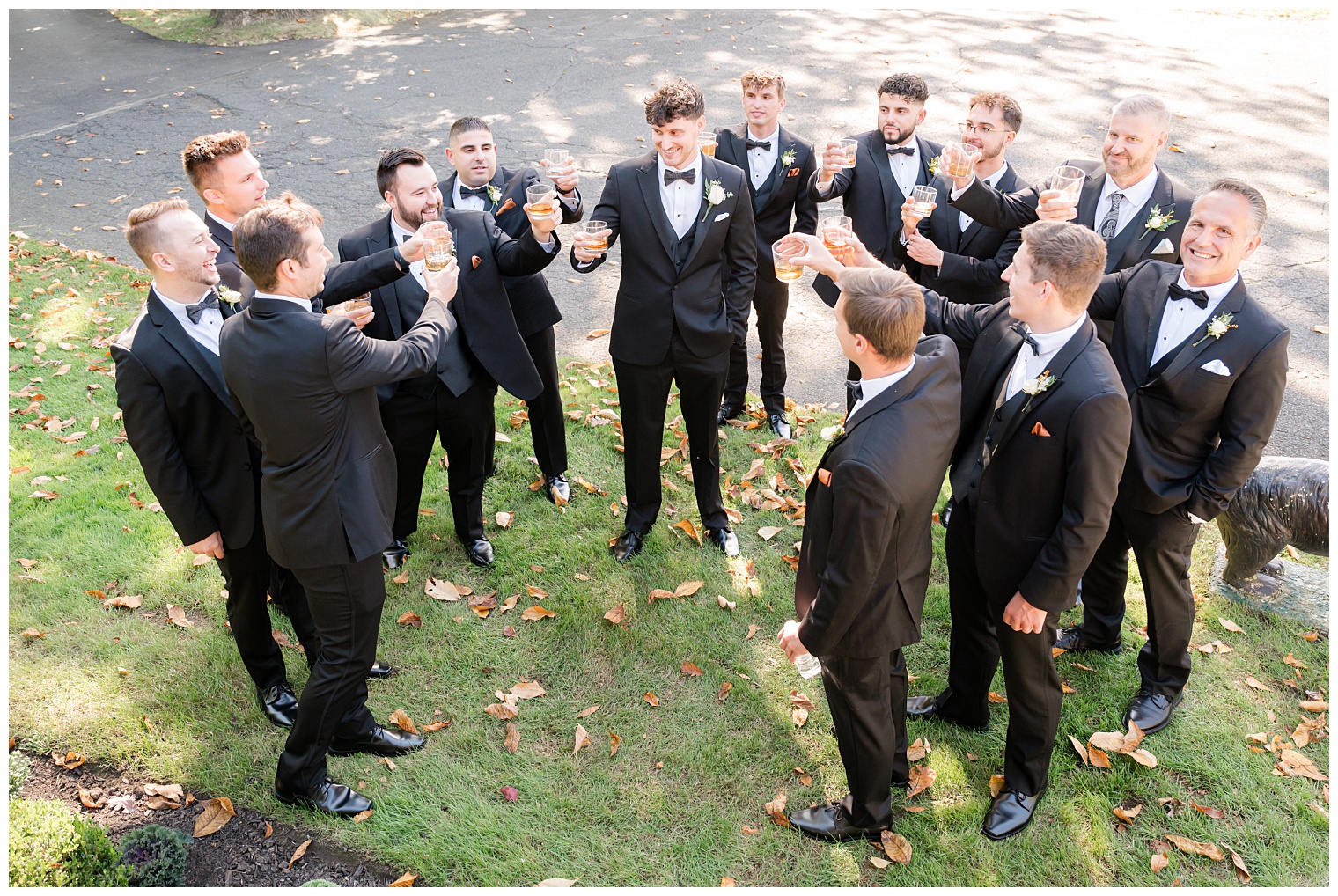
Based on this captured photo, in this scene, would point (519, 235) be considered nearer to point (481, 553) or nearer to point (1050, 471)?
point (481, 553)

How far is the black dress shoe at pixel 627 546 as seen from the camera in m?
6.11

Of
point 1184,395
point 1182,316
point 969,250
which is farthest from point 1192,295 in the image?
point 969,250

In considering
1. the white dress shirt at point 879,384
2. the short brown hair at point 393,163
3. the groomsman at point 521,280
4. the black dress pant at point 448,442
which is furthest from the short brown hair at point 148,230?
the white dress shirt at point 879,384

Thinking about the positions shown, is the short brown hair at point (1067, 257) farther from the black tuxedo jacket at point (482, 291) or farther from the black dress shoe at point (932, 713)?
the black tuxedo jacket at point (482, 291)

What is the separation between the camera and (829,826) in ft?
13.9

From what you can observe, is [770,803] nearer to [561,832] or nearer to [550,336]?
[561,832]

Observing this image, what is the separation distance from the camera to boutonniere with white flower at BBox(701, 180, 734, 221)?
5416mm

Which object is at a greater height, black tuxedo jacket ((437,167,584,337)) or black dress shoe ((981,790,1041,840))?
black tuxedo jacket ((437,167,584,337))

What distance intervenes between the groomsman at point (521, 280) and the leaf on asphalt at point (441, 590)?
1114mm

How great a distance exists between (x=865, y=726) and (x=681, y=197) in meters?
3.35

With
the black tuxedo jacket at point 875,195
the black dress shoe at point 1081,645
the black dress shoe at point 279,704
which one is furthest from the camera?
the black tuxedo jacket at point 875,195

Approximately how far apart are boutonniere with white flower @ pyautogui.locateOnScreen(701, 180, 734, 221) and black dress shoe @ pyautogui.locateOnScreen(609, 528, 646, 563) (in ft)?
7.30

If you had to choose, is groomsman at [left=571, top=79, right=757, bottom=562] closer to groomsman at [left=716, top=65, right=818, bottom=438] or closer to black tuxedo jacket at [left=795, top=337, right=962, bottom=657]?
groomsman at [left=716, top=65, right=818, bottom=438]

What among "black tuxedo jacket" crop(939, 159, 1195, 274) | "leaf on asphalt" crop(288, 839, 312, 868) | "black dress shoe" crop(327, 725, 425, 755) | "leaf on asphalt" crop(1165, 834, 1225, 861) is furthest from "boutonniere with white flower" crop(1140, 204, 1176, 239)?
"leaf on asphalt" crop(288, 839, 312, 868)
